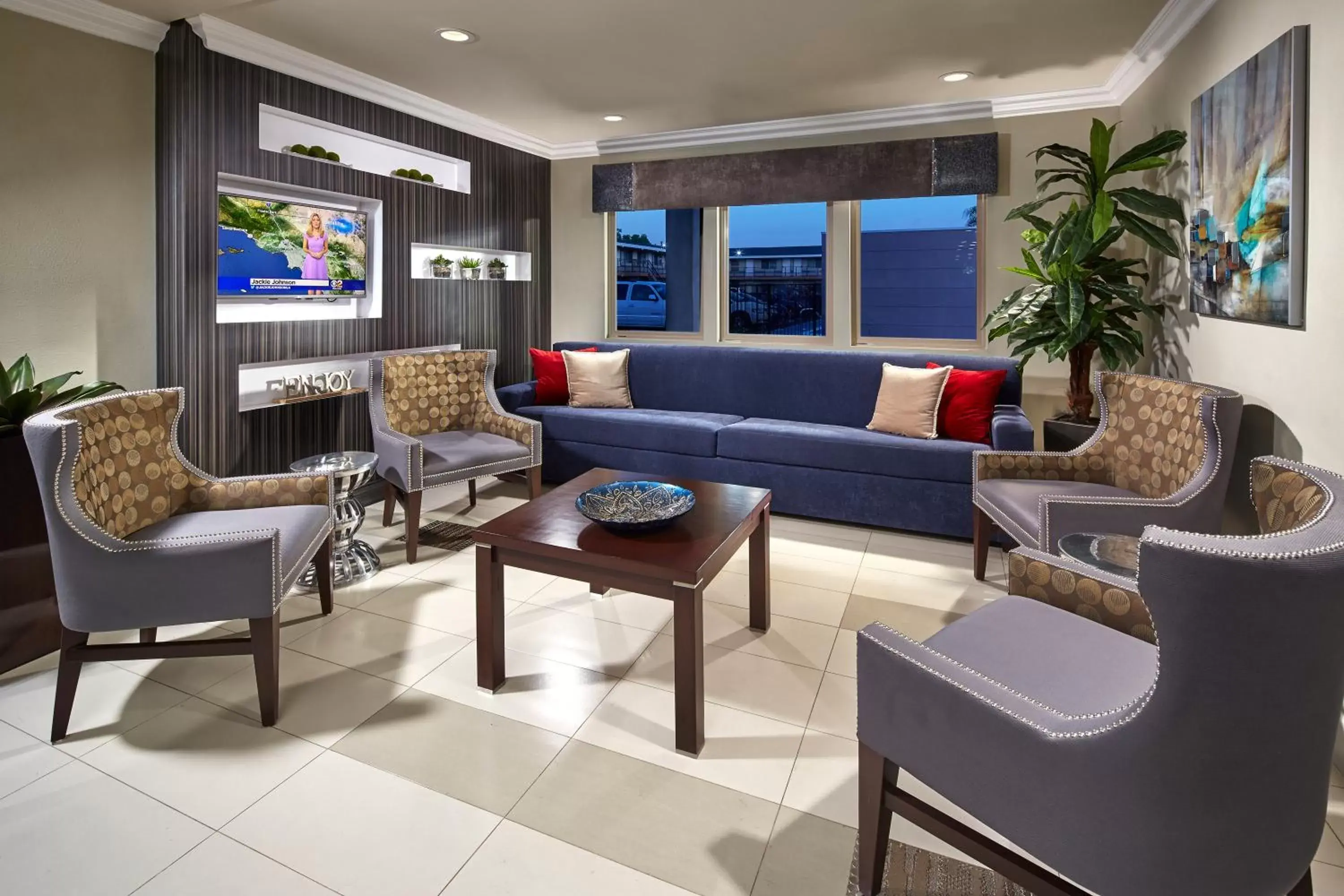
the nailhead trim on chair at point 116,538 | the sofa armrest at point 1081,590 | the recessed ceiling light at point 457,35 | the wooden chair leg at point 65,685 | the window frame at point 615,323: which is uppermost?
the recessed ceiling light at point 457,35

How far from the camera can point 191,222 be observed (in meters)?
3.60

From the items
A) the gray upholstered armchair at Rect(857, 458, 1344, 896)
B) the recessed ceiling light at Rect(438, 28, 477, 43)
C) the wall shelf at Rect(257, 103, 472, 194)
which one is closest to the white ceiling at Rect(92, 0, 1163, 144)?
the recessed ceiling light at Rect(438, 28, 477, 43)

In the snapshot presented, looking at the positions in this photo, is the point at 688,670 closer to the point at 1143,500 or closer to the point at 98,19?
the point at 1143,500

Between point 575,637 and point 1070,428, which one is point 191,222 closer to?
point 575,637

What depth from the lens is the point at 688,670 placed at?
208cm

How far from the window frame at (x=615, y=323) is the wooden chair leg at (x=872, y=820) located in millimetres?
4647

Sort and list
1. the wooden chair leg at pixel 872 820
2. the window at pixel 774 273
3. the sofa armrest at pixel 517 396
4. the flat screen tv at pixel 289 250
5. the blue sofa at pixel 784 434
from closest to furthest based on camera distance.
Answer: the wooden chair leg at pixel 872 820 → the flat screen tv at pixel 289 250 → the blue sofa at pixel 784 434 → the sofa armrest at pixel 517 396 → the window at pixel 774 273

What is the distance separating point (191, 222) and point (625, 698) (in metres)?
3.12

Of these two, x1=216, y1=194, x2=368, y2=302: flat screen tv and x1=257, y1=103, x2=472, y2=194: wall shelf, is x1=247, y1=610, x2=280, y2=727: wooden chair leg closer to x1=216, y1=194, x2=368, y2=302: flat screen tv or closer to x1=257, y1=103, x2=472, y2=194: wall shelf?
x1=216, y1=194, x2=368, y2=302: flat screen tv

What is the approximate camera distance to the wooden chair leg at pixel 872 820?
1521 mm

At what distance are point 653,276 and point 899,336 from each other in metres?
2.10

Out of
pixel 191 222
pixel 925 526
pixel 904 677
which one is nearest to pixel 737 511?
pixel 904 677

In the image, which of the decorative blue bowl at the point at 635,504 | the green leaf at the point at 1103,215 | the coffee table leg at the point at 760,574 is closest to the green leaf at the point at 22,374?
the decorative blue bowl at the point at 635,504

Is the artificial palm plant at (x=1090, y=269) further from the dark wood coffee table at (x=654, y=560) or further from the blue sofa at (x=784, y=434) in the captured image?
the dark wood coffee table at (x=654, y=560)
